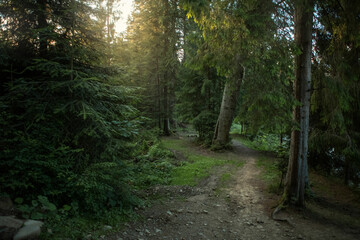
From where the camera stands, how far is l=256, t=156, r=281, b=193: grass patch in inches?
292

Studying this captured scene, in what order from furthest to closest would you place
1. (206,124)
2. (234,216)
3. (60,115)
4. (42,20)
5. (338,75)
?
(206,124) → (338,75) → (234,216) → (42,20) → (60,115)

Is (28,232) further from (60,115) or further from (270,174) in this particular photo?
(270,174)

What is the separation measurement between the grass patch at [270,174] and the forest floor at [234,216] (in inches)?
11.7

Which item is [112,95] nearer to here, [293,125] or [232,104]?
[293,125]

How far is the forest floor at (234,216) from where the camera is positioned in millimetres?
4766

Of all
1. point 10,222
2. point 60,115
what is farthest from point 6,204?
point 60,115

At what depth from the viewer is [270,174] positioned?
9.05 m

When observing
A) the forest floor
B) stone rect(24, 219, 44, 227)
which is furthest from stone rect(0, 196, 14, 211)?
the forest floor

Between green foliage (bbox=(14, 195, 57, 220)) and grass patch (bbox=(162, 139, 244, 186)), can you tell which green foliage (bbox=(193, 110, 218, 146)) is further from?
green foliage (bbox=(14, 195, 57, 220))

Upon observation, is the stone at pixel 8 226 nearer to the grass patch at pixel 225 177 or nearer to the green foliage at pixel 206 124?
the grass patch at pixel 225 177

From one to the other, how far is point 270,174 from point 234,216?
4139 millimetres

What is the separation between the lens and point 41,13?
514cm

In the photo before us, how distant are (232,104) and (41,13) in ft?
36.3

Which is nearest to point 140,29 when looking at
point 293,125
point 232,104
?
point 232,104
